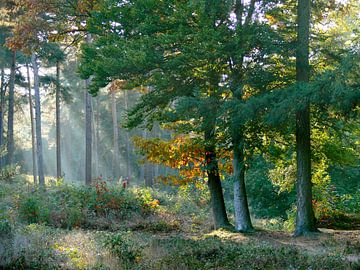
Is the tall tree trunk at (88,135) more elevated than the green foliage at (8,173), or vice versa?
the tall tree trunk at (88,135)

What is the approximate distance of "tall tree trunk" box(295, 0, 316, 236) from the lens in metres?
12.0

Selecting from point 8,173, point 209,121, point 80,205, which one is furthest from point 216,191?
point 8,173

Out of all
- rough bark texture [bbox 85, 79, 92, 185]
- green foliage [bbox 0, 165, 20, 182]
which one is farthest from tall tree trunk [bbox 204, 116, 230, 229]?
green foliage [bbox 0, 165, 20, 182]

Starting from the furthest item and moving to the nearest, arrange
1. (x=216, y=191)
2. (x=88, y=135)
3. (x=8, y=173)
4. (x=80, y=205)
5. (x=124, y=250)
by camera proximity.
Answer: (x=8, y=173)
(x=88, y=135)
(x=80, y=205)
(x=216, y=191)
(x=124, y=250)

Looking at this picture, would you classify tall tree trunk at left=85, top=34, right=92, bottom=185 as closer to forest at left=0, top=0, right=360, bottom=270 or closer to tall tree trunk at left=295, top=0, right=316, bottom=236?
forest at left=0, top=0, right=360, bottom=270

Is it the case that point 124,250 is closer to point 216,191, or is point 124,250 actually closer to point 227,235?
point 227,235

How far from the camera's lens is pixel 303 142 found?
12156 millimetres

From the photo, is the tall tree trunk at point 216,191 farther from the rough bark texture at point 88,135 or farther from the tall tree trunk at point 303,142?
the rough bark texture at point 88,135

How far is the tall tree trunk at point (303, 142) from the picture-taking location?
11977mm

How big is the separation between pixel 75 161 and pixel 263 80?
54.9 metres

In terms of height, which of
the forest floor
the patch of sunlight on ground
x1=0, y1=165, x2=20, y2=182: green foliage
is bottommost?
the patch of sunlight on ground

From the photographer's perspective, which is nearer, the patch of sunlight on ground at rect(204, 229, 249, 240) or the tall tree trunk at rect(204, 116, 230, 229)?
the patch of sunlight on ground at rect(204, 229, 249, 240)

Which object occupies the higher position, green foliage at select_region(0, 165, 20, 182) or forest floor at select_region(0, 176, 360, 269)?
green foliage at select_region(0, 165, 20, 182)

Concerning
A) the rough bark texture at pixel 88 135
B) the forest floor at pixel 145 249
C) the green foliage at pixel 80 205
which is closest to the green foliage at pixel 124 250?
the forest floor at pixel 145 249
